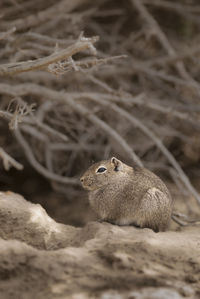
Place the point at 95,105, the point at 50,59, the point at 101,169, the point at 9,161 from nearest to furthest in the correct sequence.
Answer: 1. the point at 50,59
2. the point at 9,161
3. the point at 101,169
4. the point at 95,105

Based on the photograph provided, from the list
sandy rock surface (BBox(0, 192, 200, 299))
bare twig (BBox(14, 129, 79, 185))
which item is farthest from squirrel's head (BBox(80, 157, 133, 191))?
bare twig (BBox(14, 129, 79, 185))

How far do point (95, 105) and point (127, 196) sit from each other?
10.0 ft

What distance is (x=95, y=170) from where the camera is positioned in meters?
3.94

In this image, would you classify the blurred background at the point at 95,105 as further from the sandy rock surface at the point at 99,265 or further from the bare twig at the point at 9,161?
the sandy rock surface at the point at 99,265

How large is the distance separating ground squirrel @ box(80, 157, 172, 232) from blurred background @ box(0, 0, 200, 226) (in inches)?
46.6

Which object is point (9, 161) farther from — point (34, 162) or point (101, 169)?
point (34, 162)

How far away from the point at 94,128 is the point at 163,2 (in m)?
2.50

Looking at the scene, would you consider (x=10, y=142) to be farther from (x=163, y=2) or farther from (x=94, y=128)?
(x=163, y=2)

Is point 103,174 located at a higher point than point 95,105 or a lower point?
lower

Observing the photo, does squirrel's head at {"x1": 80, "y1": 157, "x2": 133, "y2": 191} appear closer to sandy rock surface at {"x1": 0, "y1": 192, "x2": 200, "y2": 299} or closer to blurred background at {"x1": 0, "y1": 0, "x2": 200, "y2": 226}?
sandy rock surface at {"x1": 0, "y1": 192, "x2": 200, "y2": 299}

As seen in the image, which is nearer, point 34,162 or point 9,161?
point 9,161

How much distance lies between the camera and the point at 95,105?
6.70m

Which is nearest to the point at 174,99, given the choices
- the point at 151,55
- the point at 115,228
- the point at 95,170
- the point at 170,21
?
the point at 151,55

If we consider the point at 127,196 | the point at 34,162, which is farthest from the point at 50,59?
the point at 34,162
